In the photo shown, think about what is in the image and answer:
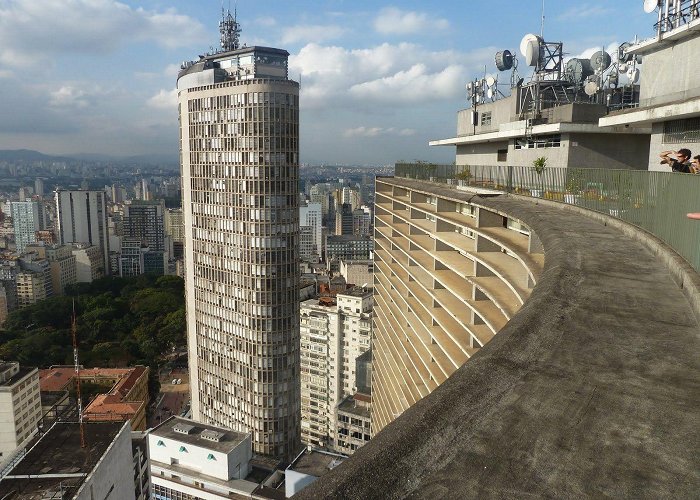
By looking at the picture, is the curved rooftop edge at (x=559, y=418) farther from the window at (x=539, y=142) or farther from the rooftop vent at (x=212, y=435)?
the rooftop vent at (x=212, y=435)

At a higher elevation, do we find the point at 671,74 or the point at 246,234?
the point at 671,74

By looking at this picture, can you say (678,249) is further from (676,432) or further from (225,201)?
(225,201)

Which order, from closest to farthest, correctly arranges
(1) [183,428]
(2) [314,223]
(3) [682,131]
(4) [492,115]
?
(3) [682,131] → (4) [492,115] → (1) [183,428] → (2) [314,223]

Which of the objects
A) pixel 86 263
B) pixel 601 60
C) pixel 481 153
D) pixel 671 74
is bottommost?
pixel 86 263

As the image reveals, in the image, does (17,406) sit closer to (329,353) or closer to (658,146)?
(329,353)

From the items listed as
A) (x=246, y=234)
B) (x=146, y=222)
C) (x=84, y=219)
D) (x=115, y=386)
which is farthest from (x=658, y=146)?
(x=146, y=222)

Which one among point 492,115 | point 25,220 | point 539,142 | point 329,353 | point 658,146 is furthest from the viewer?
point 25,220
